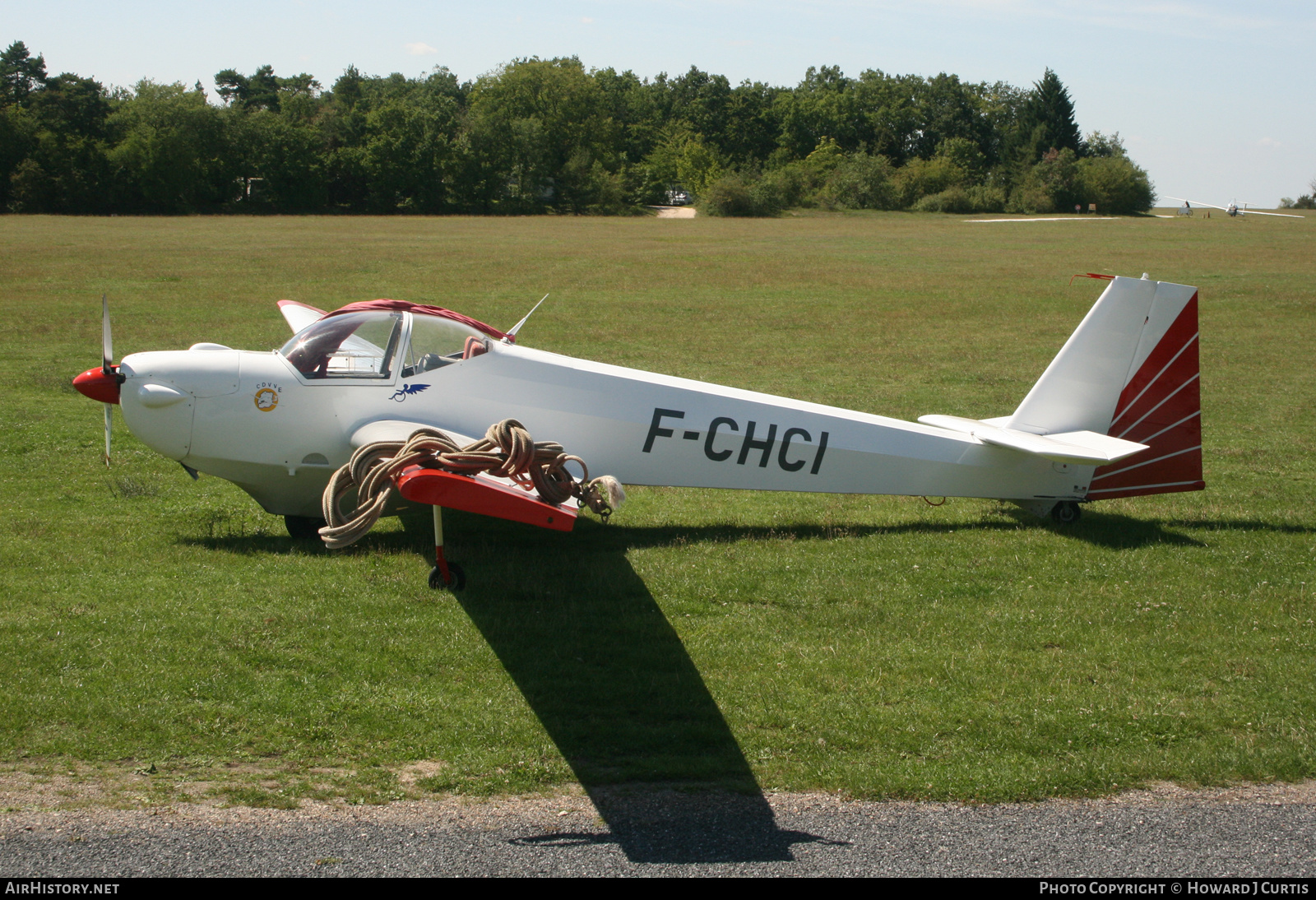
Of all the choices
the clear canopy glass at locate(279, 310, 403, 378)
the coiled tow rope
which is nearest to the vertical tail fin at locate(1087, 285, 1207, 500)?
the coiled tow rope

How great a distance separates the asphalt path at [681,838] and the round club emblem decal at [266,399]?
3.94 meters

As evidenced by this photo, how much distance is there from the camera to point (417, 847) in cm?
423

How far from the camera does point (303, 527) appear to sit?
841 centimetres

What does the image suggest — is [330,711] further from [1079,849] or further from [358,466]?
[1079,849]

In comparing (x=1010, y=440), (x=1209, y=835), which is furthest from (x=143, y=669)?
(x=1010, y=440)

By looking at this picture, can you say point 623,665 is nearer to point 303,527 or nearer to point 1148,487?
point 303,527

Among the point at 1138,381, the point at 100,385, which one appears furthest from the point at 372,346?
the point at 1138,381

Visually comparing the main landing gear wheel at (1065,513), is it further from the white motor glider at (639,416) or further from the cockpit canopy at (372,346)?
the cockpit canopy at (372,346)

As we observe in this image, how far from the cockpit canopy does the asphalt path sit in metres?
4.20

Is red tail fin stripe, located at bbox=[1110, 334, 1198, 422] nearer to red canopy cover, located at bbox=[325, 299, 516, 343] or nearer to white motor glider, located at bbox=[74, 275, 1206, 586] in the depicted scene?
white motor glider, located at bbox=[74, 275, 1206, 586]

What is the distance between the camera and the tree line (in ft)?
227

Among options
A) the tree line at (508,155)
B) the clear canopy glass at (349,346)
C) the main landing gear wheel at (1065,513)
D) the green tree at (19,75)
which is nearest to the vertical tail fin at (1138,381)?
the main landing gear wheel at (1065,513)

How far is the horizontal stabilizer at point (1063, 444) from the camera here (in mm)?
7949

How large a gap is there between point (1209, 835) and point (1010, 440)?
439 cm
